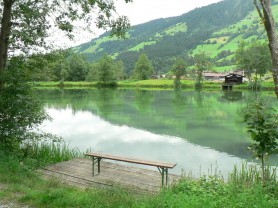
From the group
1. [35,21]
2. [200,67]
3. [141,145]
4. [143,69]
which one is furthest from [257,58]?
[35,21]

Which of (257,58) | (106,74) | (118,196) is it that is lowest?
(118,196)

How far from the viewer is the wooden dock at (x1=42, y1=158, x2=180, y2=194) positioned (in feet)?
23.6

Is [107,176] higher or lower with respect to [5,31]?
lower

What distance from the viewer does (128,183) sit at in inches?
294

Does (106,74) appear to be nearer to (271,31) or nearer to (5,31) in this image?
(5,31)

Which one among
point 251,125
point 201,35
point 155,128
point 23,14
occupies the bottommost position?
point 155,128

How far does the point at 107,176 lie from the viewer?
814 centimetres

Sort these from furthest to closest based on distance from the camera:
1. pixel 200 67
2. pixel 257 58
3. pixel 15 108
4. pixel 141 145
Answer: pixel 200 67, pixel 257 58, pixel 141 145, pixel 15 108

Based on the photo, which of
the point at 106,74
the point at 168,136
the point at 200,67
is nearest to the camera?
the point at 168,136

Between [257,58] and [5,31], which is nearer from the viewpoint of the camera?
[5,31]

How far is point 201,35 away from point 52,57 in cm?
19912

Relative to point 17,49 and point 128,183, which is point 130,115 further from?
point 128,183

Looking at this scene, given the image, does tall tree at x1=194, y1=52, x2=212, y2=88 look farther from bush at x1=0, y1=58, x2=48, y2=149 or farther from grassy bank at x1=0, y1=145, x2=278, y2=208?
grassy bank at x1=0, y1=145, x2=278, y2=208

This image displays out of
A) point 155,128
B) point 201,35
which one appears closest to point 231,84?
point 155,128
